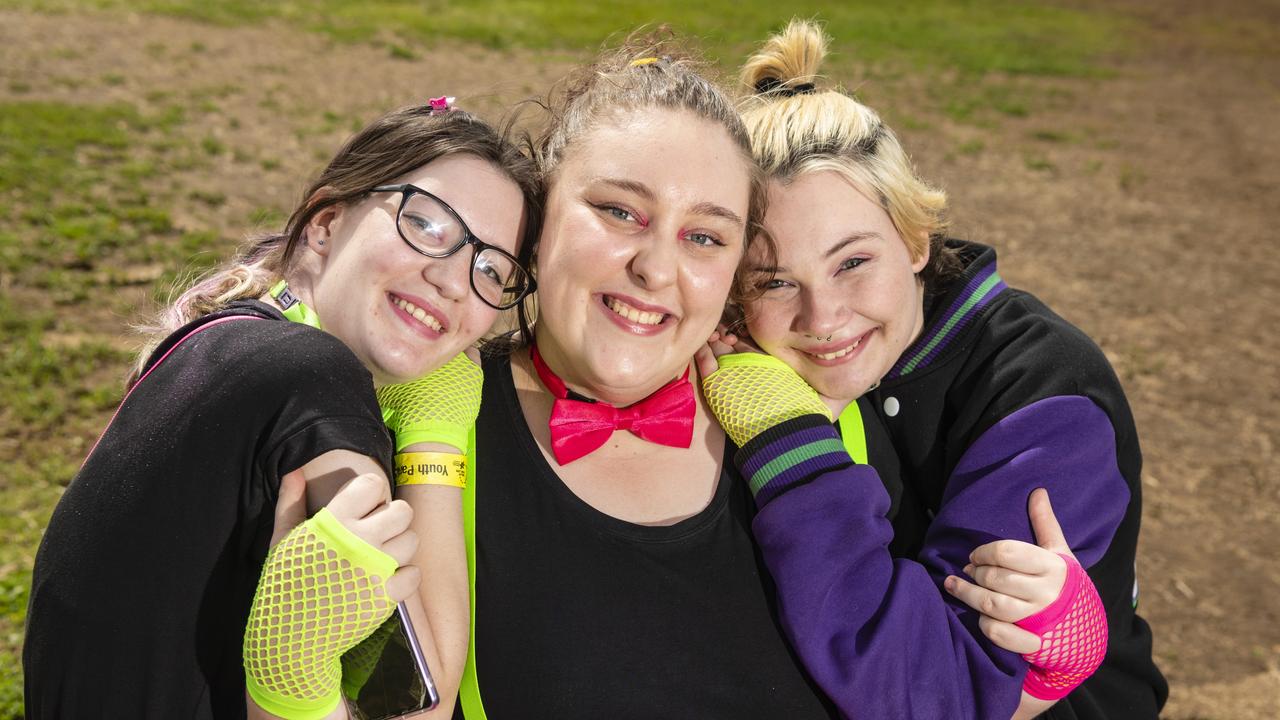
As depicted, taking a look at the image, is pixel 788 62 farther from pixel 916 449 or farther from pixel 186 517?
pixel 186 517

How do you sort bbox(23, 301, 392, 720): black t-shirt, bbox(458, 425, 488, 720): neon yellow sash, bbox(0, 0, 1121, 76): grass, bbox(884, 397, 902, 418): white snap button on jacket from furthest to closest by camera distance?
bbox(0, 0, 1121, 76): grass, bbox(884, 397, 902, 418): white snap button on jacket, bbox(458, 425, 488, 720): neon yellow sash, bbox(23, 301, 392, 720): black t-shirt

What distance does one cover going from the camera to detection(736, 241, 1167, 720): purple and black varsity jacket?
7.23 feet

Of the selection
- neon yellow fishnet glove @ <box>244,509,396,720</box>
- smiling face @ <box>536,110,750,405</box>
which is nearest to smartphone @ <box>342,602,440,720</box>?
neon yellow fishnet glove @ <box>244,509,396,720</box>

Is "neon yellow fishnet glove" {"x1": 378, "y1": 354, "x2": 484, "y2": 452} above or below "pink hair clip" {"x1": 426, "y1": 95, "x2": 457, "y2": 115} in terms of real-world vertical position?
below

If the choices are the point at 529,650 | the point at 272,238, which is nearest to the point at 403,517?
the point at 529,650

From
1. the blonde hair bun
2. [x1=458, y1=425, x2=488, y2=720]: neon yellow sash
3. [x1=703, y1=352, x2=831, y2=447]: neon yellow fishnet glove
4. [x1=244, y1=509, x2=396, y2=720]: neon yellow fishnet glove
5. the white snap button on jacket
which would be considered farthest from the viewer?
the blonde hair bun

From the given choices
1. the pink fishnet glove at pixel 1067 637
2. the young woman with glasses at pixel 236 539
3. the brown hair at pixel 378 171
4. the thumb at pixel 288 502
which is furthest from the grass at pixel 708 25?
the thumb at pixel 288 502

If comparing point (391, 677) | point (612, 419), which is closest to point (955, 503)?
point (612, 419)

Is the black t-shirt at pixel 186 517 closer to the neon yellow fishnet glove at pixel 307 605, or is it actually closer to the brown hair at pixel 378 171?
the neon yellow fishnet glove at pixel 307 605

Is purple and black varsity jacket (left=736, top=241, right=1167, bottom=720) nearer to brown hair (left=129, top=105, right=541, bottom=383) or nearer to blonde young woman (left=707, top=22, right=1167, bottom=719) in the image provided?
blonde young woman (left=707, top=22, right=1167, bottom=719)

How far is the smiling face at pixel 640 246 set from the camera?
2324 mm

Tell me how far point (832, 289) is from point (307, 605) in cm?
148

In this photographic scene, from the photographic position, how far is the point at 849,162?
2.69 m

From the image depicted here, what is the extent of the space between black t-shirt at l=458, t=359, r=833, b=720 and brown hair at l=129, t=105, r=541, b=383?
659 millimetres
